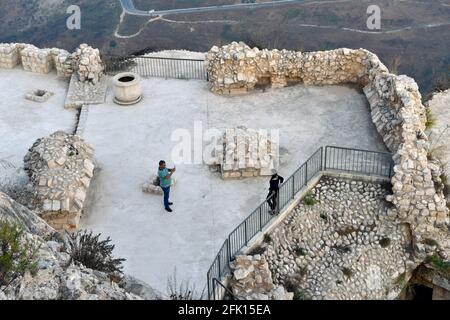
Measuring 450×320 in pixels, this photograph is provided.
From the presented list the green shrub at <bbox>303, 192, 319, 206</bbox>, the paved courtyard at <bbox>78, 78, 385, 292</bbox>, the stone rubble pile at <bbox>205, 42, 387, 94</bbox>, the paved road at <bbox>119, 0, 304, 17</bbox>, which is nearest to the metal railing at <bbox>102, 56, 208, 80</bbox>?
the paved courtyard at <bbox>78, 78, 385, 292</bbox>

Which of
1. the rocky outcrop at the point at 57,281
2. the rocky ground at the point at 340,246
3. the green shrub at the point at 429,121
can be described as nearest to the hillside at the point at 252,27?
the green shrub at the point at 429,121

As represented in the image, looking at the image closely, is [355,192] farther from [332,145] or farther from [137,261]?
[137,261]

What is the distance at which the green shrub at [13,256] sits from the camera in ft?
30.0

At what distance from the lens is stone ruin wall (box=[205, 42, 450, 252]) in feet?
49.2

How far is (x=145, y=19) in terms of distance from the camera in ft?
230

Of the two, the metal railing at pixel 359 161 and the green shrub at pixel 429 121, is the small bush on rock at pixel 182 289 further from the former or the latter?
the green shrub at pixel 429 121

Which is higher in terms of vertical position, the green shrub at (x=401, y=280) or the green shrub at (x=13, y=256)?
the green shrub at (x=13, y=256)

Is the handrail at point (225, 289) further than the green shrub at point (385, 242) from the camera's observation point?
No

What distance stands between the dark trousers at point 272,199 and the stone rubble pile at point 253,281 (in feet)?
6.01

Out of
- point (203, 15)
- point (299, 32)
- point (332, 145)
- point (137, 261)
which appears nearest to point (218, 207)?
point (137, 261)

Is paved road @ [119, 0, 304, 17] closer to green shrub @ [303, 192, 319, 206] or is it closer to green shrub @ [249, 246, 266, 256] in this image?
green shrub @ [303, 192, 319, 206]

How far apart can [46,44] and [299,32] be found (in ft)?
81.3

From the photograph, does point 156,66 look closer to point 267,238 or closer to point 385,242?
point 267,238

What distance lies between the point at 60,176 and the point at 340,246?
6614mm
